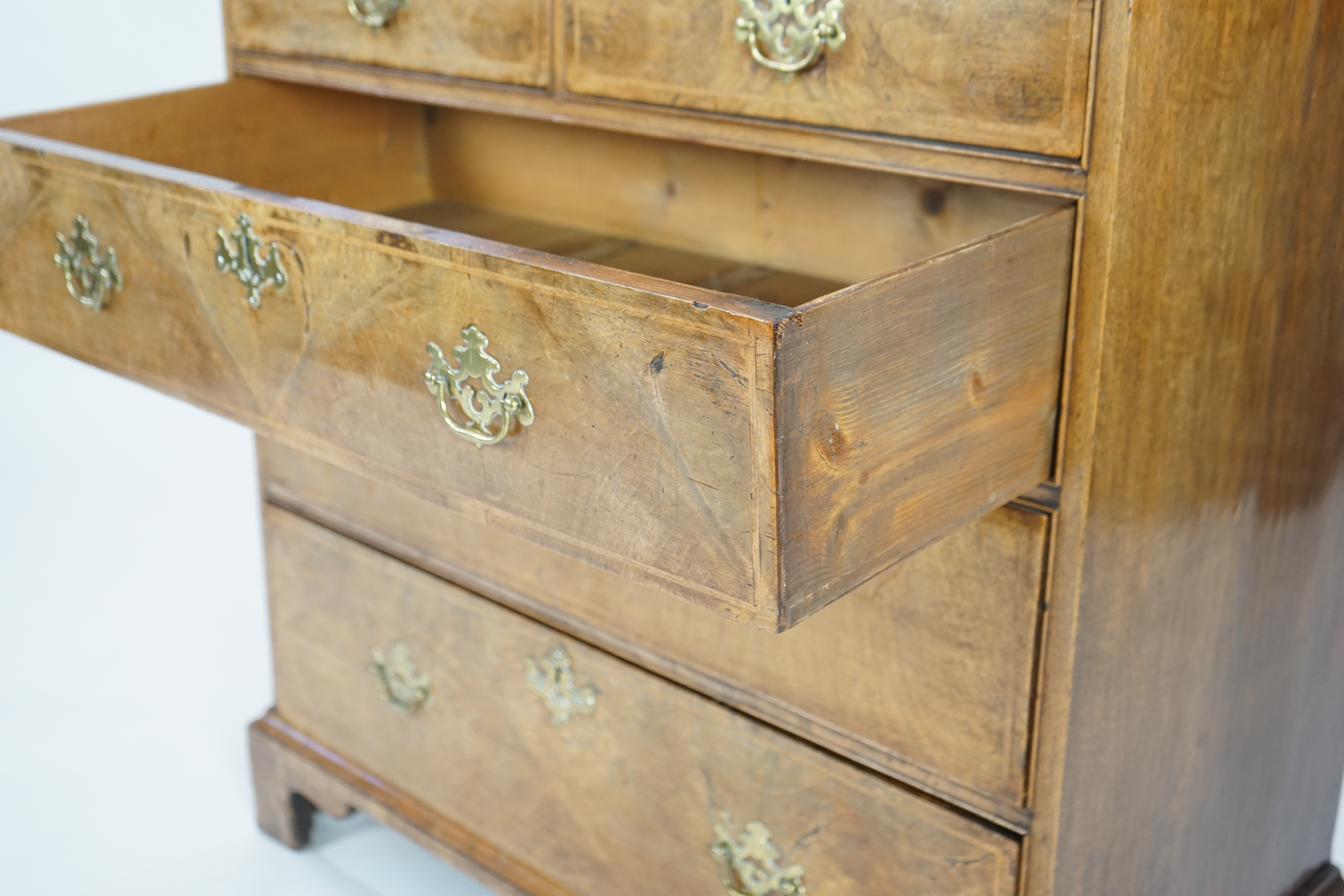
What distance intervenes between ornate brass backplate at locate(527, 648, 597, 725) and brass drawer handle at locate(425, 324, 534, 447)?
0.49 m

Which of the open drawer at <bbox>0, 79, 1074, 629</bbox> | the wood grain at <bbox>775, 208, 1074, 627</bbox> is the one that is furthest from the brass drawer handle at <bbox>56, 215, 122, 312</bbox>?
the wood grain at <bbox>775, 208, 1074, 627</bbox>

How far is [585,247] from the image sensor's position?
151 centimetres

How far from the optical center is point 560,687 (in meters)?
1.46

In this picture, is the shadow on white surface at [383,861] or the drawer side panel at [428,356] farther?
the shadow on white surface at [383,861]

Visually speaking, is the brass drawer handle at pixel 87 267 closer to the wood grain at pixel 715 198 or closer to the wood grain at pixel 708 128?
the wood grain at pixel 708 128

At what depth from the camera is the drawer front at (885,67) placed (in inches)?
37.7

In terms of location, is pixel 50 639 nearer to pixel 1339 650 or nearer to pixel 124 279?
pixel 124 279

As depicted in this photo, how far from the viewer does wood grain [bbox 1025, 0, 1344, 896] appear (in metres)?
1.00

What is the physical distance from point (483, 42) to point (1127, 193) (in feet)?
2.00

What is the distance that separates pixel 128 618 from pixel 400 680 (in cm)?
86

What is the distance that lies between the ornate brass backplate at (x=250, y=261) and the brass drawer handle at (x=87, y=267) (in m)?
0.16

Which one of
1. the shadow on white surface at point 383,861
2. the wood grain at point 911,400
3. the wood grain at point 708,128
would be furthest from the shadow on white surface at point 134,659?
the wood grain at point 911,400

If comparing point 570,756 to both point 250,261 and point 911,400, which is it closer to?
point 250,261

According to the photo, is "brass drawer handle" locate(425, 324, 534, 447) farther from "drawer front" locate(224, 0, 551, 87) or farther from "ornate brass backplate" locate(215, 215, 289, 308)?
"drawer front" locate(224, 0, 551, 87)
